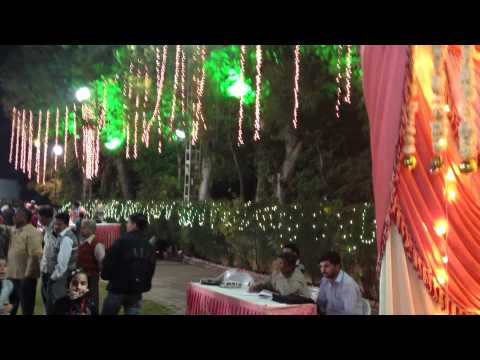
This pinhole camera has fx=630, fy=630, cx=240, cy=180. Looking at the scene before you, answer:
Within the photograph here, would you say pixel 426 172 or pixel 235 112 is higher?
pixel 235 112

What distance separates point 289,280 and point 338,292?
1.91 ft

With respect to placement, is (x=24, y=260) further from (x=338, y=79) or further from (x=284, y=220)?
(x=338, y=79)

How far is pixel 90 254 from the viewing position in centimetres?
691

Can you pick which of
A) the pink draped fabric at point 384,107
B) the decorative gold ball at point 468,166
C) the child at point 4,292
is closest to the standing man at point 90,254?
the child at point 4,292

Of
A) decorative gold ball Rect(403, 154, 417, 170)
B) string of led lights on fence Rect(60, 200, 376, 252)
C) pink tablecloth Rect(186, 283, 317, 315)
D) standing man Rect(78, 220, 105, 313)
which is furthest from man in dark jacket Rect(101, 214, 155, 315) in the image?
string of led lights on fence Rect(60, 200, 376, 252)

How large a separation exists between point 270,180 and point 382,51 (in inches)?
614

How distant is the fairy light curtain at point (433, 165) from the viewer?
17.2ft

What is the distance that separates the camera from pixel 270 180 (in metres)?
21.0

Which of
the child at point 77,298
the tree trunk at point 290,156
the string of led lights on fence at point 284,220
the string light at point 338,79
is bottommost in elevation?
the child at point 77,298

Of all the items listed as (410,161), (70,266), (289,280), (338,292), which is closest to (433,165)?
(410,161)

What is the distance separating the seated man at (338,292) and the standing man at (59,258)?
263cm

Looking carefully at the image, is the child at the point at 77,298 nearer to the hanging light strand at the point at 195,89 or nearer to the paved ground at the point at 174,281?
the paved ground at the point at 174,281
